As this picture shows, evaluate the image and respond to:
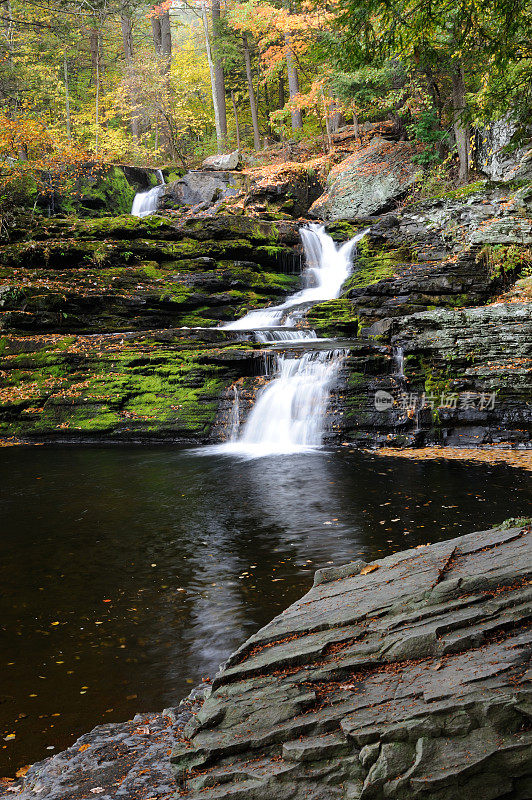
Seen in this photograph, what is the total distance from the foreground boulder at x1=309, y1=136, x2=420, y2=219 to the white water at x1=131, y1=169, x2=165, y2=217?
703 centimetres

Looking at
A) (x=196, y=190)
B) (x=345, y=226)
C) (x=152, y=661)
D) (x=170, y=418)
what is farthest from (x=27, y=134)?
(x=152, y=661)

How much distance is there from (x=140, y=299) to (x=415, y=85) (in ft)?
43.6

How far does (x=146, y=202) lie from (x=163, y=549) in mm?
20816

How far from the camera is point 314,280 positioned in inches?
738

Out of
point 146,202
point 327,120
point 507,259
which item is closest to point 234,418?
point 507,259

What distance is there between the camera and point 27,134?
18.9 metres

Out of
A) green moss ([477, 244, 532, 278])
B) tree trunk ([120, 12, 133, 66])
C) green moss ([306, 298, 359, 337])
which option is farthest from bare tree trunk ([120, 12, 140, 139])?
green moss ([477, 244, 532, 278])

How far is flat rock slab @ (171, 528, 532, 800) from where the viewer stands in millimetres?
1976

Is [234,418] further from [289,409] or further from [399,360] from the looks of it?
[399,360]

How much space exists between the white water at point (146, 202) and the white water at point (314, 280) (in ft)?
24.3

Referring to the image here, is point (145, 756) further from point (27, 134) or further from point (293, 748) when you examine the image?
point (27, 134)

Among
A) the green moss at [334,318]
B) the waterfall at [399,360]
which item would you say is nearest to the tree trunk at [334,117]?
the green moss at [334,318]

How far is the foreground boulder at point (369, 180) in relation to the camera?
21172 millimetres

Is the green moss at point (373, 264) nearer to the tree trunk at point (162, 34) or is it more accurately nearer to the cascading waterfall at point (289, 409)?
the cascading waterfall at point (289, 409)
